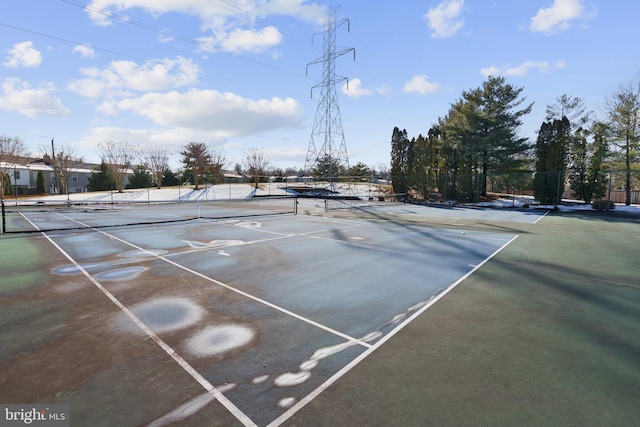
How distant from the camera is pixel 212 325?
4.81 meters

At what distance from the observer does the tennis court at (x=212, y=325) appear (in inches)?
123

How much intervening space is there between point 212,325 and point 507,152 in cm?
3627

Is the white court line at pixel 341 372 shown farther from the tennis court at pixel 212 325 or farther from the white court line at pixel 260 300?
the white court line at pixel 260 300

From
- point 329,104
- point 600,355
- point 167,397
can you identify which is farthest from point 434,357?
→ point 329,104

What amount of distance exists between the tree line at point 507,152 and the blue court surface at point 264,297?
22974 millimetres

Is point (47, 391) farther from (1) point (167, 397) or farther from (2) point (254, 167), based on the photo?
(2) point (254, 167)

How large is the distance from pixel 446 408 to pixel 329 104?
42892 millimetres

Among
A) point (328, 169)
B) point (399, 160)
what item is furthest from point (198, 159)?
point (399, 160)

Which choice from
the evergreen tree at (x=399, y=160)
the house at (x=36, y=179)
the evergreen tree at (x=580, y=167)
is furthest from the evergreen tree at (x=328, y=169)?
the house at (x=36, y=179)

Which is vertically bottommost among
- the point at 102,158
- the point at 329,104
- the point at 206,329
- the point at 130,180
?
the point at 206,329

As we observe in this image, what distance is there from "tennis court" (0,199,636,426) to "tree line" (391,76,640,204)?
25580 millimetres

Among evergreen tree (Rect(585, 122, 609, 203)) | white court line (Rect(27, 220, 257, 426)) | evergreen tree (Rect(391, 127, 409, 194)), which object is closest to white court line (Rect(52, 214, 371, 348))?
white court line (Rect(27, 220, 257, 426))

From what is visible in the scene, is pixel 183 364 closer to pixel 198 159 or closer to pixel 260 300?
pixel 260 300

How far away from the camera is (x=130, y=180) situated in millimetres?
54656
